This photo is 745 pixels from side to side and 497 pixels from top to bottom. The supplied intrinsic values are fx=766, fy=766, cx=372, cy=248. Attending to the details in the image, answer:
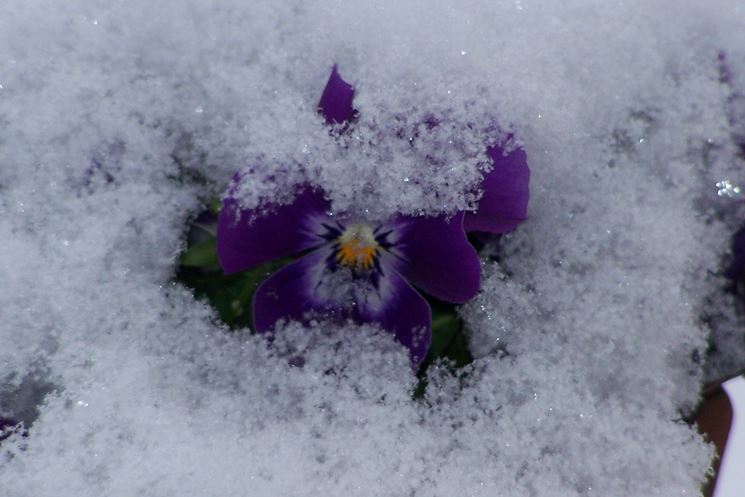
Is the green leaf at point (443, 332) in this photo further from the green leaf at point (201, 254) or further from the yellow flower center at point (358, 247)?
the green leaf at point (201, 254)

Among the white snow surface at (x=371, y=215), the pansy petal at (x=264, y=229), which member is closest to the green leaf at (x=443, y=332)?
the white snow surface at (x=371, y=215)

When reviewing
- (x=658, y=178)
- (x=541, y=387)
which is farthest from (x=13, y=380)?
(x=658, y=178)

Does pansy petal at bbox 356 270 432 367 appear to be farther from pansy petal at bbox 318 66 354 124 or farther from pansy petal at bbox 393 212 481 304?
pansy petal at bbox 318 66 354 124

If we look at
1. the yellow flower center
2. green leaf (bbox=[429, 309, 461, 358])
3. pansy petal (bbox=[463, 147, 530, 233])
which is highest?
pansy petal (bbox=[463, 147, 530, 233])

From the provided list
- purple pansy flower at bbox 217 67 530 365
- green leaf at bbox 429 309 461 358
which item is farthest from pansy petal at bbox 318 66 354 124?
green leaf at bbox 429 309 461 358

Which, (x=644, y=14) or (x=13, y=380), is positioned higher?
(x=644, y=14)

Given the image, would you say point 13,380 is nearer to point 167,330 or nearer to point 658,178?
point 167,330
